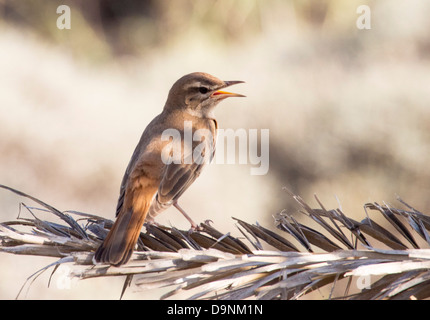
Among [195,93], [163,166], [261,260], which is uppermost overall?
[195,93]

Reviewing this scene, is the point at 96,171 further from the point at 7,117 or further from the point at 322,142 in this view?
the point at 322,142

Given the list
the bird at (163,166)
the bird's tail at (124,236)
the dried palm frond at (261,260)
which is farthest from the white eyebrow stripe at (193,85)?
the dried palm frond at (261,260)

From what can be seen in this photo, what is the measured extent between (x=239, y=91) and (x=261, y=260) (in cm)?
473

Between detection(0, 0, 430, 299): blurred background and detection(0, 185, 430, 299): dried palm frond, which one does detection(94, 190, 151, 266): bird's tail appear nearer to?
detection(0, 185, 430, 299): dried palm frond

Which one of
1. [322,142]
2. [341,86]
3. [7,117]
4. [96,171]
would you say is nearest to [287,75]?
[341,86]

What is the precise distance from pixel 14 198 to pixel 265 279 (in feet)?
15.9

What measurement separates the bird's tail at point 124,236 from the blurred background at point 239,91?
9.01ft

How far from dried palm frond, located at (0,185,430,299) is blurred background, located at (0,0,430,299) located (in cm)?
349

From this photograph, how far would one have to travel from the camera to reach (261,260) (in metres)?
1.84

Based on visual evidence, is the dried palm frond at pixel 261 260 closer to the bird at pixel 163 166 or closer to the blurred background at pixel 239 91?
the bird at pixel 163 166

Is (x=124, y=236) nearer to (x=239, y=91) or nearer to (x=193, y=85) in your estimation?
(x=193, y=85)

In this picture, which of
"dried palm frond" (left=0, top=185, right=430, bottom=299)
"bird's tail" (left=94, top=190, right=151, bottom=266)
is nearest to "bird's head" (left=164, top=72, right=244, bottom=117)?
"bird's tail" (left=94, top=190, right=151, bottom=266)

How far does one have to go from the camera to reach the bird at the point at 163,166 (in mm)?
2334

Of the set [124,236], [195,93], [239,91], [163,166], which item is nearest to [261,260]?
[124,236]
